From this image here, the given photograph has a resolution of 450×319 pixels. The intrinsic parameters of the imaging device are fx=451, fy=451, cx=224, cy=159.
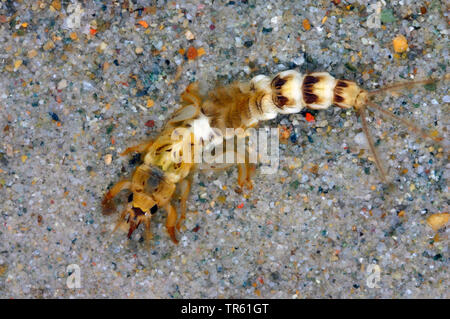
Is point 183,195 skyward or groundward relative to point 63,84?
groundward

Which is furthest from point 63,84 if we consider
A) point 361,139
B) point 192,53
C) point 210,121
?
point 361,139

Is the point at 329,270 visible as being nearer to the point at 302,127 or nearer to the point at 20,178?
the point at 302,127

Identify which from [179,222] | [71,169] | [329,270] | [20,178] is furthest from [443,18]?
[20,178]

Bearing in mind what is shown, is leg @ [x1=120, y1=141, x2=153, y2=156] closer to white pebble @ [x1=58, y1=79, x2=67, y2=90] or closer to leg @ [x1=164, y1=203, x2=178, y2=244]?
leg @ [x1=164, y1=203, x2=178, y2=244]

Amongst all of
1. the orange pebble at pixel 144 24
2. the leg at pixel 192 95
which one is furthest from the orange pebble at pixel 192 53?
the orange pebble at pixel 144 24

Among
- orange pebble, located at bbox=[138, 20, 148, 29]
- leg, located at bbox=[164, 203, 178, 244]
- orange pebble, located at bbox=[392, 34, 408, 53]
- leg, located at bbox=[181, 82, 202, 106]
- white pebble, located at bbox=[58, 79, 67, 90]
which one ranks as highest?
orange pebble, located at bbox=[138, 20, 148, 29]

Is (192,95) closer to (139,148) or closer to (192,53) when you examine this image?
(192,53)

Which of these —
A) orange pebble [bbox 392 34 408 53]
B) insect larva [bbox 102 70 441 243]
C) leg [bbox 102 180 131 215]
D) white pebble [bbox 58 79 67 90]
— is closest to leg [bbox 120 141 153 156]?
insect larva [bbox 102 70 441 243]

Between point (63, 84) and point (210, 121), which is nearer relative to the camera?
point (210, 121)
